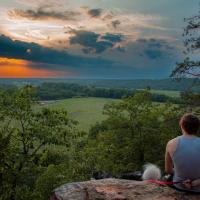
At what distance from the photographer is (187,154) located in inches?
371

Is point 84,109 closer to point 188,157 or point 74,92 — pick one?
point 74,92

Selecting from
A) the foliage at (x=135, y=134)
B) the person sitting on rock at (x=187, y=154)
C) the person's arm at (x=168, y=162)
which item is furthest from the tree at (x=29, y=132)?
the person sitting on rock at (x=187, y=154)

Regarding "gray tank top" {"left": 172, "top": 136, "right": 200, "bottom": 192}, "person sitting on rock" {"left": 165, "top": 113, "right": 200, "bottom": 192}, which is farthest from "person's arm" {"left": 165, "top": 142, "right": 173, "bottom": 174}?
"gray tank top" {"left": 172, "top": 136, "right": 200, "bottom": 192}

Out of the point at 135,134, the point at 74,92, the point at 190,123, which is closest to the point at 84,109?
the point at 74,92

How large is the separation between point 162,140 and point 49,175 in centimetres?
1574

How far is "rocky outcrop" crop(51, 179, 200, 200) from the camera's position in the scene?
9641 mm

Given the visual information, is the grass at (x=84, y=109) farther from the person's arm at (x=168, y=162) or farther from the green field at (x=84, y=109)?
the person's arm at (x=168, y=162)

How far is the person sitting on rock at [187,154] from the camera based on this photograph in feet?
30.6

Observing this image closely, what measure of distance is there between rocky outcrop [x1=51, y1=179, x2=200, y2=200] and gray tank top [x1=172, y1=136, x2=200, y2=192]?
569 mm

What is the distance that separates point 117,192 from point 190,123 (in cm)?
282

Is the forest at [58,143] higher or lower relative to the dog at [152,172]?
lower

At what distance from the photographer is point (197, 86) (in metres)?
28.0

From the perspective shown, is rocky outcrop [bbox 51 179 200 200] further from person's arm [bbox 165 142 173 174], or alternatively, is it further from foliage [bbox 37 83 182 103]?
foliage [bbox 37 83 182 103]

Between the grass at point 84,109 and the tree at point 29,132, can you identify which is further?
the grass at point 84,109
